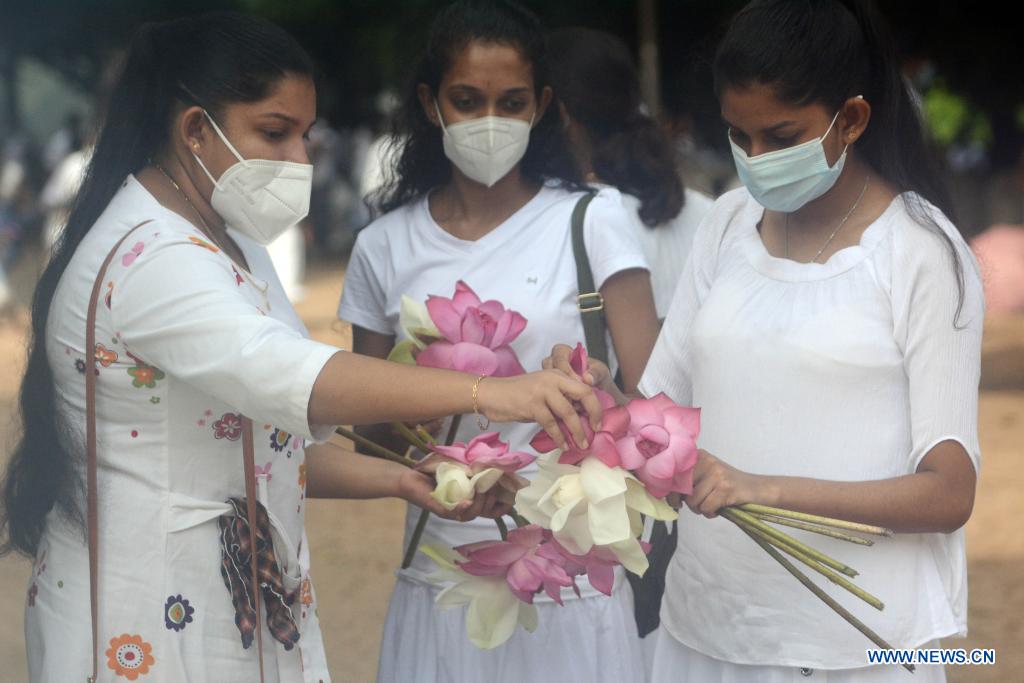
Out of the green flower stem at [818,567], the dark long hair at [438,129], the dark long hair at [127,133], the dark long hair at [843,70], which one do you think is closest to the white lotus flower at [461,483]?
the green flower stem at [818,567]

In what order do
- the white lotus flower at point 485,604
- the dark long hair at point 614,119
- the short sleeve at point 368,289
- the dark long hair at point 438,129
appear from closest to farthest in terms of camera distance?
the white lotus flower at point 485,604 → the dark long hair at point 438,129 → the short sleeve at point 368,289 → the dark long hair at point 614,119

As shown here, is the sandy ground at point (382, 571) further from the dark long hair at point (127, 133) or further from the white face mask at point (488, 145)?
the dark long hair at point (127, 133)

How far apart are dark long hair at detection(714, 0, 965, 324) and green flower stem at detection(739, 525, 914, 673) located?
2.26ft

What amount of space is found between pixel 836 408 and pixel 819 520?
0.24 m

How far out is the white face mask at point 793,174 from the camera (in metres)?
2.62

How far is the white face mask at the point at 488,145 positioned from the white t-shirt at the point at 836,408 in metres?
0.80

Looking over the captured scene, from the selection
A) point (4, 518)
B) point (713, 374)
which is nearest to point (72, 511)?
point (4, 518)

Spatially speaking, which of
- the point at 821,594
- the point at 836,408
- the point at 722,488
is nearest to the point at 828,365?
the point at 836,408

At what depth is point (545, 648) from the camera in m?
3.21

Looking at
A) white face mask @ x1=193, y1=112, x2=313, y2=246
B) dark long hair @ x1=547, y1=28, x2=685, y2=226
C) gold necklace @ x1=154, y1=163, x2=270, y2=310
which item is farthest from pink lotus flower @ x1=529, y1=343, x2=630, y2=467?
dark long hair @ x1=547, y1=28, x2=685, y2=226

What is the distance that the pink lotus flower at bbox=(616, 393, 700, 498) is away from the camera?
242 cm

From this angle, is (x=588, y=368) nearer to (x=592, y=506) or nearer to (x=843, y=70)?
(x=592, y=506)

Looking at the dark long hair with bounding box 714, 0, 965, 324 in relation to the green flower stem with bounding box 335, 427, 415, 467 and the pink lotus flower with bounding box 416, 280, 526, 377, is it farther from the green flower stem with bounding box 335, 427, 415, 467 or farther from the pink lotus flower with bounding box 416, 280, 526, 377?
the green flower stem with bounding box 335, 427, 415, 467

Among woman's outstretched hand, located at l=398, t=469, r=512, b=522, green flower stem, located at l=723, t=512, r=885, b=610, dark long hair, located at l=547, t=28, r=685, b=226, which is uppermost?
dark long hair, located at l=547, t=28, r=685, b=226
